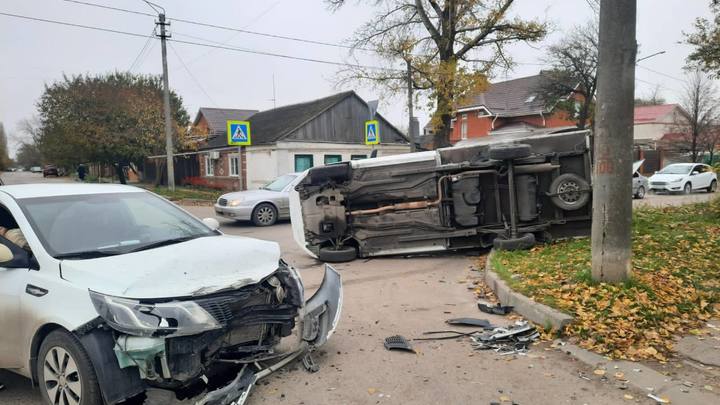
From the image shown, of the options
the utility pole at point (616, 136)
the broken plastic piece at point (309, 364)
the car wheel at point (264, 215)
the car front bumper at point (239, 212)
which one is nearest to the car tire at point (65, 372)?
the broken plastic piece at point (309, 364)

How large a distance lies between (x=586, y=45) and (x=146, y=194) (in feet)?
116

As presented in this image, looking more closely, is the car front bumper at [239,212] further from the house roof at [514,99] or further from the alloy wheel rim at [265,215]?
the house roof at [514,99]

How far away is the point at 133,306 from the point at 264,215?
11047 millimetres

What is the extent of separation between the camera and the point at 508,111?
40.9 meters


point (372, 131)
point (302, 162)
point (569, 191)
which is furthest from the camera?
point (302, 162)

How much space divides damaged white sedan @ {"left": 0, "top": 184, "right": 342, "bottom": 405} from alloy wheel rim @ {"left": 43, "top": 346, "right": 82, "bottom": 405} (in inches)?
0.4

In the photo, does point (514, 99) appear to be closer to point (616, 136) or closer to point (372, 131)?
point (372, 131)

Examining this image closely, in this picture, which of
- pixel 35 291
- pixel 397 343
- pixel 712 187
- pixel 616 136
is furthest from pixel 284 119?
pixel 35 291

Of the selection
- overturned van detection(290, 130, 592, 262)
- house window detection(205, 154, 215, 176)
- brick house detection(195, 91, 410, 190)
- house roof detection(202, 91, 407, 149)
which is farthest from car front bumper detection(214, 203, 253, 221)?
house window detection(205, 154, 215, 176)

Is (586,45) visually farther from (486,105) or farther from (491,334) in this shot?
(491,334)

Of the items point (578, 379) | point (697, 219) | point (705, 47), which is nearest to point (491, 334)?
point (578, 379)

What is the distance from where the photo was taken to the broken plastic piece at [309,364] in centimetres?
386

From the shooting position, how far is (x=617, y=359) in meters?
3.87

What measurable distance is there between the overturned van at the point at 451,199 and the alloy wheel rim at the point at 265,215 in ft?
16.4
